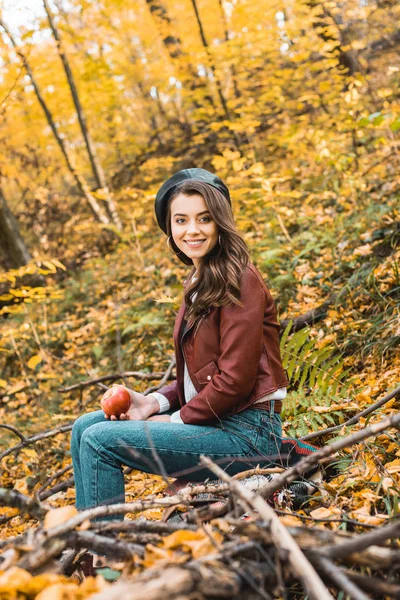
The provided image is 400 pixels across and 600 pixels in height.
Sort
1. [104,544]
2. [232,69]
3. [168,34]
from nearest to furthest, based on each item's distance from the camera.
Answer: [104,544], [232,69], [168,34]

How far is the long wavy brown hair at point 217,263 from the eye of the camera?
228 centimetres

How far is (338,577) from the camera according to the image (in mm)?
1054

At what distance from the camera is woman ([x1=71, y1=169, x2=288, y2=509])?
2.13 meters

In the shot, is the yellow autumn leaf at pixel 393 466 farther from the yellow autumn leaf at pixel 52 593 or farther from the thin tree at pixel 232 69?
the thin tree at pixel 232 69

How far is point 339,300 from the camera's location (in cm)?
404

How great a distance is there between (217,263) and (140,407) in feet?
2.86

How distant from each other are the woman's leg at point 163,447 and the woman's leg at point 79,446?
4 cm

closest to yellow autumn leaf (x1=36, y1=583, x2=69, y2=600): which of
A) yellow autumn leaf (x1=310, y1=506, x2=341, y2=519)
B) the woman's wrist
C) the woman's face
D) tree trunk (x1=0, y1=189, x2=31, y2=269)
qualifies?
yellow autumn leaf (x1=310, y1=506, x2=341, y2=519)

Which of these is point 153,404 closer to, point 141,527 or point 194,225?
point 194,225

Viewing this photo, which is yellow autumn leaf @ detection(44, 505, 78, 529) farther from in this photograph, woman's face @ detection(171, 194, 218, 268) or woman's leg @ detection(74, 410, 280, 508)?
woman's face @ detection(171, 194, 218, 268)

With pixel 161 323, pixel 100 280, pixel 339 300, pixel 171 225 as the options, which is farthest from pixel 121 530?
pixel 100 280

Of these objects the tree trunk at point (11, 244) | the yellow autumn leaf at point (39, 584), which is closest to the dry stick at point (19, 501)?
the yellow autumn leaf at point (39, 584)

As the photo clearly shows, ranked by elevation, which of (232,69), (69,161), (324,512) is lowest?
(324,512)

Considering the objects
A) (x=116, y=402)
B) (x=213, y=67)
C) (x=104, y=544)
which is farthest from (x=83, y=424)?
(x=213, y=67)
